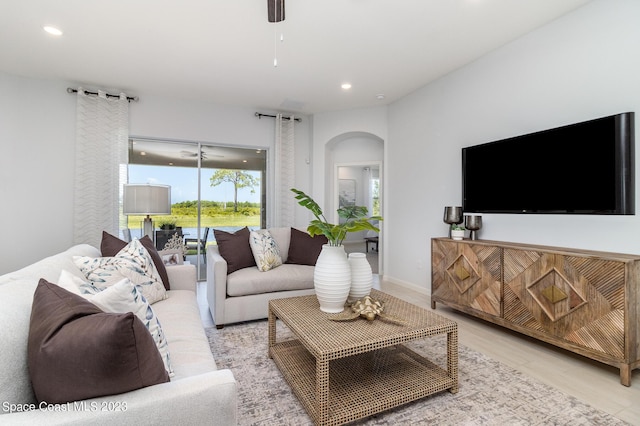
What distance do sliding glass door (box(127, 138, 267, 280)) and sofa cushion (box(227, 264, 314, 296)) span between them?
6.24ft

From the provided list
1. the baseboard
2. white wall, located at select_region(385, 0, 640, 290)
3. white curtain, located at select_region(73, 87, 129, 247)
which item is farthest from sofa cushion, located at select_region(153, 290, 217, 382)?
the baseboard

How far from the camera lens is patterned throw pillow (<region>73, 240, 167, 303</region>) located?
173cm

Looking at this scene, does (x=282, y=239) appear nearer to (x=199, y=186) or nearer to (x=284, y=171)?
(x=284, y=171)

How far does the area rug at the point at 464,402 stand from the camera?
1617 millimetres

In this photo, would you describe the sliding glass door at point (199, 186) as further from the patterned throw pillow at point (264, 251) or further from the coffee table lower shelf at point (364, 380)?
the coffee table lower shelf at point (364, 380)

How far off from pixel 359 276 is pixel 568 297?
4.99ft

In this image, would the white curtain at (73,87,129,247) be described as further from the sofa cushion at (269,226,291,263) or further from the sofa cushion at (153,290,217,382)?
the sofa cushion at (153,290,217,382)

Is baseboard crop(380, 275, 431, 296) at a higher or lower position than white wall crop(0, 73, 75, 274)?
lower

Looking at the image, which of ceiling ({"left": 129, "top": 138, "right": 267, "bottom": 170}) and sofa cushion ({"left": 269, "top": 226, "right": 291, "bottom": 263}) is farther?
ceiling ({"left": 129, "top": 138, "right": 267, "bottom": 170})

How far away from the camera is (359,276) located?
2082mm

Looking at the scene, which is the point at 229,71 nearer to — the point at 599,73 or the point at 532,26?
the point at 532,26

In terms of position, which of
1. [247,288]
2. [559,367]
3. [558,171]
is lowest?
[559,367]

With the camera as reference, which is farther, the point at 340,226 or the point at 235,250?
the point at 235,250

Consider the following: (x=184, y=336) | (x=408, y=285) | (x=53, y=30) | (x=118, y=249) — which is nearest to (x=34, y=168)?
(x=53, y=30)
